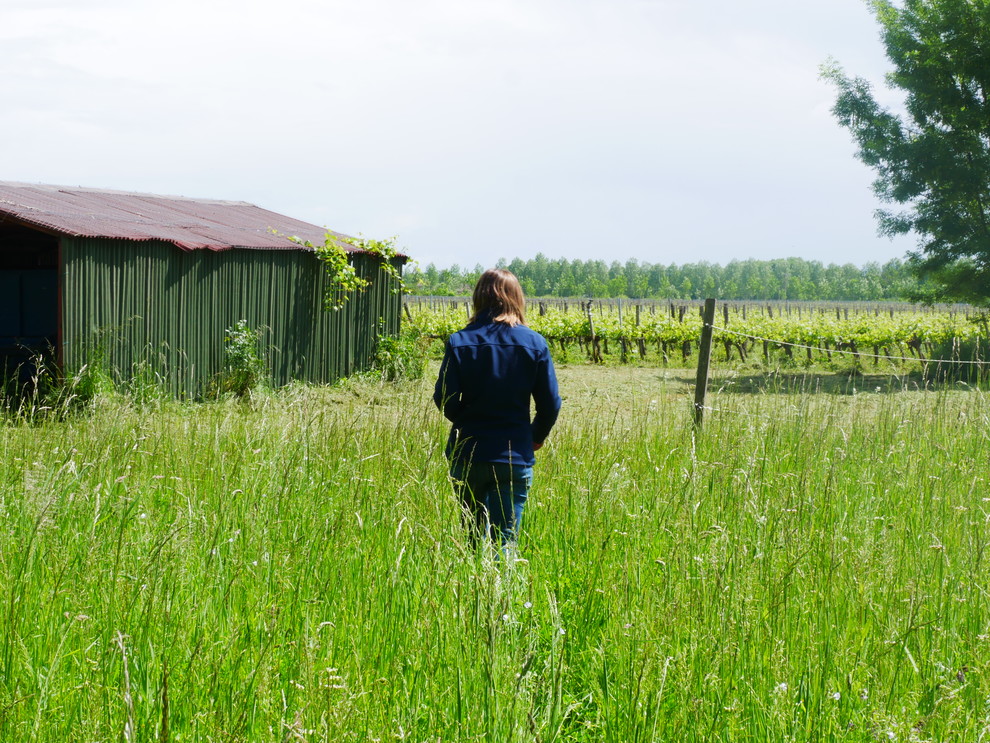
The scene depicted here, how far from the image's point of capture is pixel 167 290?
12.4 meters

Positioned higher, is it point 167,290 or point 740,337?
point 167,290

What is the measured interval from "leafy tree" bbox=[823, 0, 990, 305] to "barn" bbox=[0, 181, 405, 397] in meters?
13.0

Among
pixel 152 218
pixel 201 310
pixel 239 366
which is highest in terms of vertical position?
pixel 152 218

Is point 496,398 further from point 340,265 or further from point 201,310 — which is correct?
point 340,265

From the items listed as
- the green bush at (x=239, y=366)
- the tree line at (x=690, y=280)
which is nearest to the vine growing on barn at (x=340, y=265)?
the green bush at (x=239, y=366)

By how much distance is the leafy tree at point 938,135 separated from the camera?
21234 mm

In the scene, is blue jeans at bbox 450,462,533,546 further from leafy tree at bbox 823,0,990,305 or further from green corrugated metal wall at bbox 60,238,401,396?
leafy tree at bbox 823,0,990,305

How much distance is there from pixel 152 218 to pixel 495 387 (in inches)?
454

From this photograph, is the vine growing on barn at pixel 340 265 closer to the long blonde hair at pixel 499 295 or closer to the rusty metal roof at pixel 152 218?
the rusty metal roof at pixel 152 218

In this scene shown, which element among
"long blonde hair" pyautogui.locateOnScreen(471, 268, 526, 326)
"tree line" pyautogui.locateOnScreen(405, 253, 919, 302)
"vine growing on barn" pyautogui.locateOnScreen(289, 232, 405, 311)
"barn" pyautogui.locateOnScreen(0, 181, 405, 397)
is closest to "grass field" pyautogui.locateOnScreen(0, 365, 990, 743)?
"long blonde hair" pyautogui.locateOnScreen(471, 268, 526, 326)

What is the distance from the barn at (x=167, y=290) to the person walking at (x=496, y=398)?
19.9 feet

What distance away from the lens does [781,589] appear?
2.79 metres

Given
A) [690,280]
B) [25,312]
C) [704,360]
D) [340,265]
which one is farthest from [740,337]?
[690,280]

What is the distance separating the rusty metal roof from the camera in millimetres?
11328
